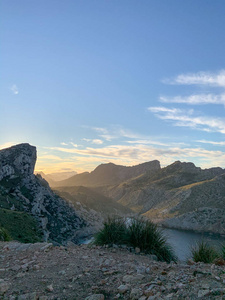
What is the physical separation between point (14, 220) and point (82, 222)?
4281 centimetres

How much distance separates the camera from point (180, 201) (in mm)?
110000

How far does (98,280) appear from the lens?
5324 millimetres

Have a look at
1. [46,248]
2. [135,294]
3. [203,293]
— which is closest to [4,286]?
[135,294]

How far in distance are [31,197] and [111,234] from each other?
65846mm

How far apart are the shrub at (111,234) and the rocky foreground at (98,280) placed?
5.92 feet

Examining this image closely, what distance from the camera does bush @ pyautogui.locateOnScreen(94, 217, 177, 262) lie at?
8953 millimetres

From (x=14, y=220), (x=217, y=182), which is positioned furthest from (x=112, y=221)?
(x=217, y=182)

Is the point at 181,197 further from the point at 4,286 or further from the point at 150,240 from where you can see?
the point at 4,286

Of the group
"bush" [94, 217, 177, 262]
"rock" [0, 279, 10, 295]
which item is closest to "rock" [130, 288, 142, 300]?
"rock" [0, 279, 10, 295]

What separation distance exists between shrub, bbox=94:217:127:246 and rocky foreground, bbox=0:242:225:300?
1.80m

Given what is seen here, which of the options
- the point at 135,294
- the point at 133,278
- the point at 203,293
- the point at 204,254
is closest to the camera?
the point at 203,293

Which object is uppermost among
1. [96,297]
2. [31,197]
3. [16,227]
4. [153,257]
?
[96,297]

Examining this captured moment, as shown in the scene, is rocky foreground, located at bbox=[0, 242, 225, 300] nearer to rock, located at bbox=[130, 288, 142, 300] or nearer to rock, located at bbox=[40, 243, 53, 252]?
rock, located at bbox=[130, 288, 142, 300]

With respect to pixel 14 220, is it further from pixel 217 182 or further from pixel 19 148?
pixel 217 182
